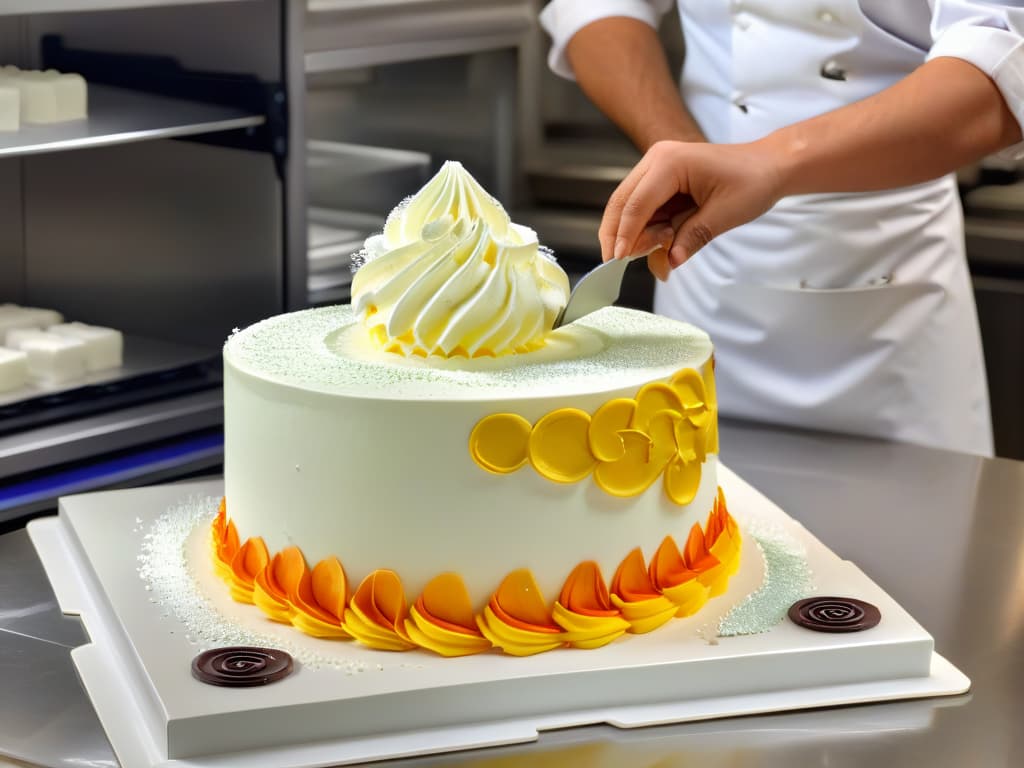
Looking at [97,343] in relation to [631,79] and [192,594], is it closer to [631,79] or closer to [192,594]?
[192,594]

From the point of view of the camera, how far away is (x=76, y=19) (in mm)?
2010

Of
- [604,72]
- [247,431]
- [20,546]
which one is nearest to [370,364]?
[247,431]

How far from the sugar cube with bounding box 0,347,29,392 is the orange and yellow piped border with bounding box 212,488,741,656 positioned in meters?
0.58

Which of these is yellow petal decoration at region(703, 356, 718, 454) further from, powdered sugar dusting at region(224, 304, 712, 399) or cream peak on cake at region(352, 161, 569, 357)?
cream peak on cake at region(352, 161, 569, 357)

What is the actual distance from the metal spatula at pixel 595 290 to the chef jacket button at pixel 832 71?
50cm

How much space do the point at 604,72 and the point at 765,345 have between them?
17.2 inches

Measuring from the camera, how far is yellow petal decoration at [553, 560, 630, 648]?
123 centimetres

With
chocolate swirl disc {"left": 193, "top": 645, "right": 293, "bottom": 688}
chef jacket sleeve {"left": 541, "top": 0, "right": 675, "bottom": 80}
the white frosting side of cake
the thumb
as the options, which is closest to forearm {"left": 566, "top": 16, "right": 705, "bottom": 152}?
chef jacket sleeve {"left": 541, "top": 0, "right": 675, "bottom": 80}

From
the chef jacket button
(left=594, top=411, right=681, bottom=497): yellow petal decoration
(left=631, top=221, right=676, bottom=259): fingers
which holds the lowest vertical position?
(left=594, top=411, right=681, bottom=497): yellow petal decoration

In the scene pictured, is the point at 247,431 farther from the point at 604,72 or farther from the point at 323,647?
the point at 604,72

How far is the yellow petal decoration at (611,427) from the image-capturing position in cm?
123

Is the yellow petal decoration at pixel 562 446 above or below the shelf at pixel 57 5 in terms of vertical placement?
below

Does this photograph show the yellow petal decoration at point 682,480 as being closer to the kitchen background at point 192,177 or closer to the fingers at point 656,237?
the fingers at point 656,237

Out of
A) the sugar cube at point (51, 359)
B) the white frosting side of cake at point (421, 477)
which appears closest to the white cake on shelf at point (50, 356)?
the sugar cube at point (51, 359)
